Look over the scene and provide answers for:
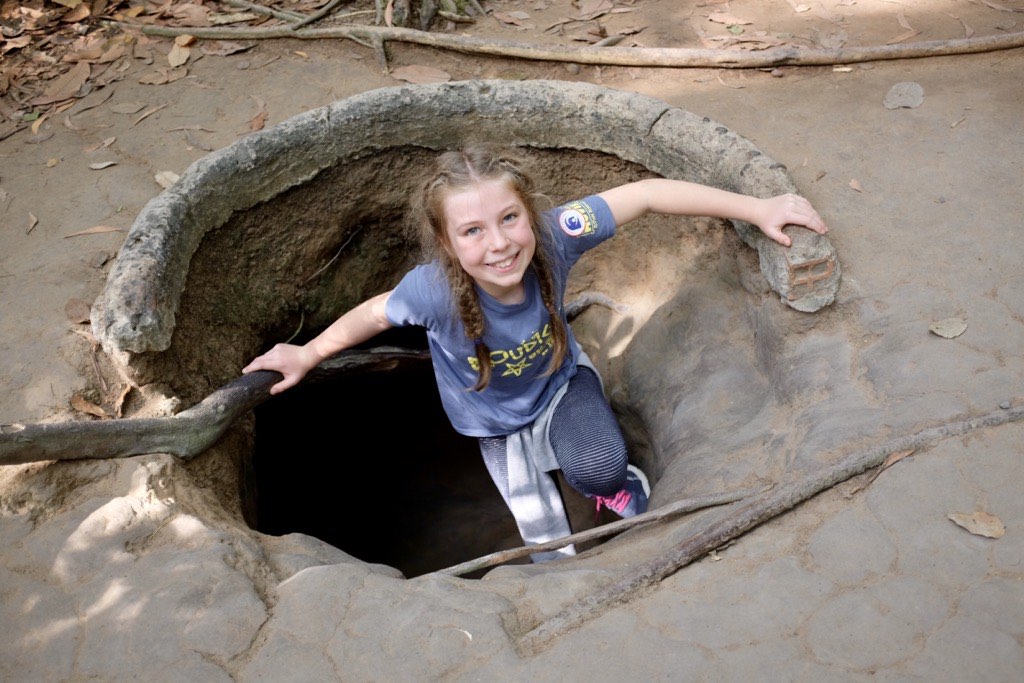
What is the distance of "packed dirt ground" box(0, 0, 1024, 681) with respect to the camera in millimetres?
1718

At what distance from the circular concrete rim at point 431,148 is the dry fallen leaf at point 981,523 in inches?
31.1

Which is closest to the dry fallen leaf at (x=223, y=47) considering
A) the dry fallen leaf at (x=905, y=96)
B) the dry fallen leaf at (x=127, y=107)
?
the dry fallen leaf at (x=127, y=107)

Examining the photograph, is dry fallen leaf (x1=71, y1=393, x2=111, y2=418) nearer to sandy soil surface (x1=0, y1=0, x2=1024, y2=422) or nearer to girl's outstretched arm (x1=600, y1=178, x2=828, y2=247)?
sandy soil surface (x1=0, y1=0, x2=1024, y2=422)

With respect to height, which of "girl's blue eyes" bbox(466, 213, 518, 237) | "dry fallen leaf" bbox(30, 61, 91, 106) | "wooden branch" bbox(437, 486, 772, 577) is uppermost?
"dry fallen leaf" bbox(30, 61, 91, 106)

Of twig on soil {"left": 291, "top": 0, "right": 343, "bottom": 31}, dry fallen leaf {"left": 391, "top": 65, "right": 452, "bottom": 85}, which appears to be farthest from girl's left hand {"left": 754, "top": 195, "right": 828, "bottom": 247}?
twig on soil {"left": 291, "top": 0, "right": 343, "bottom": 31}

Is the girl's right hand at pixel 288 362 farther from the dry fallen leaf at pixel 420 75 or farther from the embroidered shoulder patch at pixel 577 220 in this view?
the dry fallen leaf at pixel 420 75

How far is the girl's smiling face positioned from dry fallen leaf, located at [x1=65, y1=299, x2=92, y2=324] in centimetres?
119

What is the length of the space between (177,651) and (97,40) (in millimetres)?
3273

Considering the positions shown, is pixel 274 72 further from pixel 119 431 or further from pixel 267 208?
pixel 119 431

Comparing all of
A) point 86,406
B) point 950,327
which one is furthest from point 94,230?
point 950,327

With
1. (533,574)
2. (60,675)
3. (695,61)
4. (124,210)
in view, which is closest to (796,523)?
(533,574)

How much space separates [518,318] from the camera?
258cm

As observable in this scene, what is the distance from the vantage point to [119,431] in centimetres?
227

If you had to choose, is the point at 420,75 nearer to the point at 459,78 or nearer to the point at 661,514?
the point at 459,78
